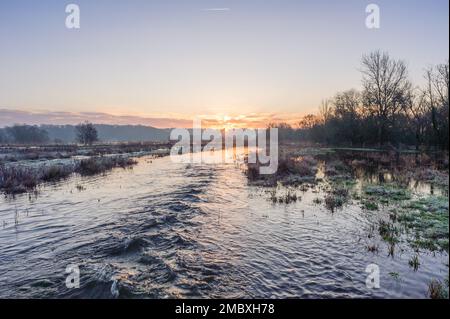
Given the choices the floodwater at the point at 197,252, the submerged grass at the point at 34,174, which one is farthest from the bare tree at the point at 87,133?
the floodwater at the point at 197,252

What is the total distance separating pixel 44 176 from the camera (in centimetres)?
2383

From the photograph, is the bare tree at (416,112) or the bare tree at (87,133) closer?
the bare tree at (416,112)

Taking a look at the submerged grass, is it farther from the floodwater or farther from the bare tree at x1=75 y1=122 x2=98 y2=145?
the bare tree at x1=75 y1=122 x2=98 y2=145

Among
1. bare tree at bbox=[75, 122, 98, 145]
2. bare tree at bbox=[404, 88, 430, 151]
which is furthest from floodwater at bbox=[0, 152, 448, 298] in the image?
bare tree at bbox=[75, 122, 98, 145]

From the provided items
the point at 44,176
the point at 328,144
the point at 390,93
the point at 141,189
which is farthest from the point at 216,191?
the point at 328,144

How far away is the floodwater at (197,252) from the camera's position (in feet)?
21.3

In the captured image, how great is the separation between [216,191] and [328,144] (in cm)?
6068

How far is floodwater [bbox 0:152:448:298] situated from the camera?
6496 mm

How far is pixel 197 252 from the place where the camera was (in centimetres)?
867

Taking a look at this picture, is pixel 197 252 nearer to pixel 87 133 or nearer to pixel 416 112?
pixel 416 112

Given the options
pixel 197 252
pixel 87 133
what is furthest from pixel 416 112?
pixel 87 133

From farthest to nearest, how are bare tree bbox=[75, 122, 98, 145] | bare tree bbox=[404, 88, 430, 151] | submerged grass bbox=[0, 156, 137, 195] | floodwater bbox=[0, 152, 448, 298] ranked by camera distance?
bare tree bbox=[75, 122, 98, 145] < bare tree bbox=[404, 88, 430, 151] < submerged grass bbox=[0, 156, 137, 195] < floodwater bbox=[0, 152, 448, 298]

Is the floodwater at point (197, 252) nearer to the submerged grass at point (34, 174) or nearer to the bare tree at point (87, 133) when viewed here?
the submerged grass at point (34, 174)

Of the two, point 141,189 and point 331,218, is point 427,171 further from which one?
point 141,189
